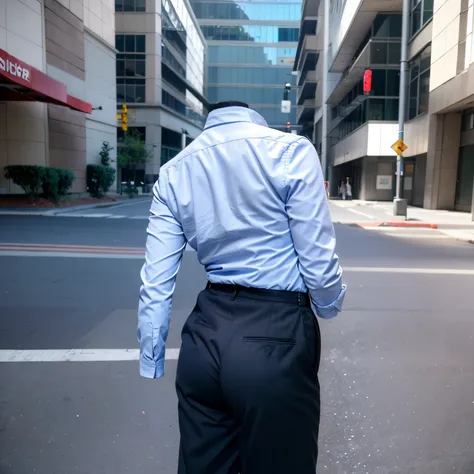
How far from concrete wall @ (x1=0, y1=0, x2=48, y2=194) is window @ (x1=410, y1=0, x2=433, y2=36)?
1924 cm

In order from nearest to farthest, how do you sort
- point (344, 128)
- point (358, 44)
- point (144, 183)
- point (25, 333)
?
point (25, 333) → point (358, 44) → point (344, 128) → point (144, 183)

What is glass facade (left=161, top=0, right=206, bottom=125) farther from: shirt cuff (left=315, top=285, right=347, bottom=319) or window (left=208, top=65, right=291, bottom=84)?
shirt cuff (left=315, top=285, right=347, bottom=319)

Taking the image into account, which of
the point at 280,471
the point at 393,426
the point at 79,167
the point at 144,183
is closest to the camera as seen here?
the point at 280,471

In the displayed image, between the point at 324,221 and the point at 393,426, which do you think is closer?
the point at 324,221

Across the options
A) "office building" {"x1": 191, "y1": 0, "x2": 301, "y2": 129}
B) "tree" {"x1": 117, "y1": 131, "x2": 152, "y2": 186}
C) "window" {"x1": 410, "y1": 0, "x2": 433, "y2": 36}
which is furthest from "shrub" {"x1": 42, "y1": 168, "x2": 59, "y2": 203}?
"office building" {"x1": 191, "y1": 0, "x2": 301, "y2": 129}

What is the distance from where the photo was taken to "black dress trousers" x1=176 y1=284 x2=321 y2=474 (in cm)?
167

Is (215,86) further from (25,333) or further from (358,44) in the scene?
(25,333)

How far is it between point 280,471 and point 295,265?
70 centimetres

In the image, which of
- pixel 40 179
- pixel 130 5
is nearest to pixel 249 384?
pixel 40 179

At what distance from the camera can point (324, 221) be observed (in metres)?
1.80

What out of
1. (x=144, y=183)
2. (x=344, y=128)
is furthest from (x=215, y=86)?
(x=344, y=128)

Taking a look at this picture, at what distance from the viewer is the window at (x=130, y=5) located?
50.6 metres

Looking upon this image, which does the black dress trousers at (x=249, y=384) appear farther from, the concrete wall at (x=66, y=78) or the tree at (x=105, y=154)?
the tree at (x=105, y=154)

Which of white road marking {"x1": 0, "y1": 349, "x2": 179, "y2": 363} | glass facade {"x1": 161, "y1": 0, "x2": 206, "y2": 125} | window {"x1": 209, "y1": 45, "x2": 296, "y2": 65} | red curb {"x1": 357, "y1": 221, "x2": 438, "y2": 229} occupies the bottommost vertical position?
white road marking {"x1": 0, "y1": 349, "x2": 179, "y2": 363}
